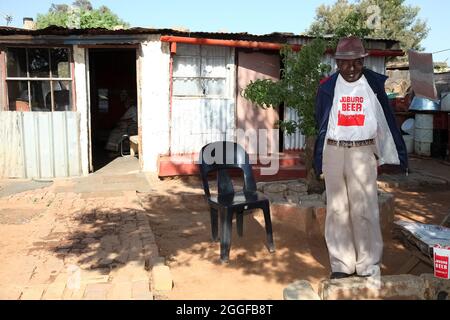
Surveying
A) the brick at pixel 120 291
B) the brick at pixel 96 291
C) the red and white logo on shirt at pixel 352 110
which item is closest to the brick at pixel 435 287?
the red and white logo on shirt at pixel 352 110

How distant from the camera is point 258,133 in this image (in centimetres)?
973

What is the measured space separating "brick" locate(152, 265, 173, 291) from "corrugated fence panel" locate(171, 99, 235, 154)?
17.1 ft

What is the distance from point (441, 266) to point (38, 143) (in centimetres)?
735

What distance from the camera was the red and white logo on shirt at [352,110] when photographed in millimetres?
3555

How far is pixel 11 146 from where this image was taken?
8320mm

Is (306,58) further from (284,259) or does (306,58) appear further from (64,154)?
(64,154)

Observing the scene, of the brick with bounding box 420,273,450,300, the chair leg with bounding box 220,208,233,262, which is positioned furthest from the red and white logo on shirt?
the chair leg with bounding box 220,208,233,262

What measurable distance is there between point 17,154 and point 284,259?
602 centimetres

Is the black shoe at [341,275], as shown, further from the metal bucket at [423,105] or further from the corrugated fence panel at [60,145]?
the metal bucket at [423,105]

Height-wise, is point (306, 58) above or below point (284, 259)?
above

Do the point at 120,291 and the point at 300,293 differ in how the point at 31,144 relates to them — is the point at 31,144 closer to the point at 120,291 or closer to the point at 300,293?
the point at 120,291

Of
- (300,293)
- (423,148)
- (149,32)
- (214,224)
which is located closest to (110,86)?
(149,32)

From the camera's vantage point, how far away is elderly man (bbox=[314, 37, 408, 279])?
11.7ft
